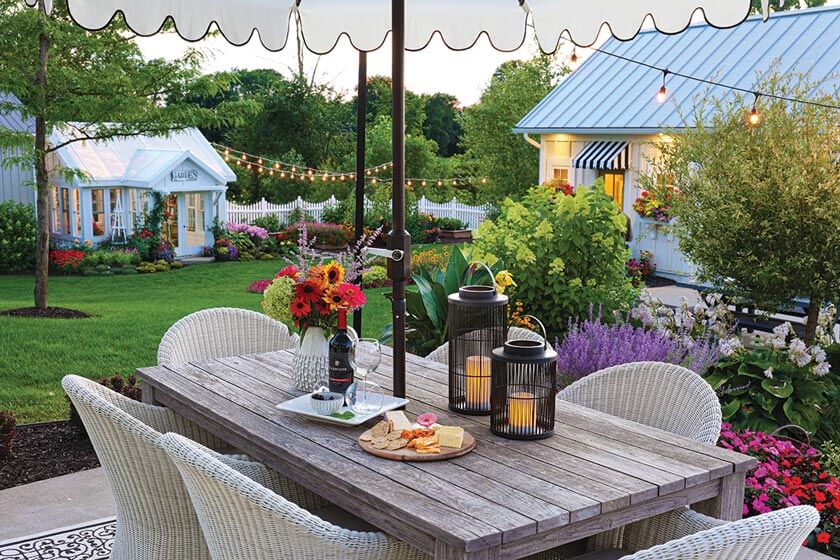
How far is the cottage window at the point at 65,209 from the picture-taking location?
1742cm

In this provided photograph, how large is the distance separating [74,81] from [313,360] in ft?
26.4

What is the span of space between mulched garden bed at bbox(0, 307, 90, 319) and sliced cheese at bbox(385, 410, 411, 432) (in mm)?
9031

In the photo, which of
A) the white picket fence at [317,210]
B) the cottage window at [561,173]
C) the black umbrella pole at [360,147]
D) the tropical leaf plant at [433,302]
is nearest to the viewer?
the black umbrella pole at [360,147]

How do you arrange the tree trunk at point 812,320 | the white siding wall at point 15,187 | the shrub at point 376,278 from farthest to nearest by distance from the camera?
the white siding wall at point 15,187
the shrub at point 376,278
the tree trunk at point 812,320

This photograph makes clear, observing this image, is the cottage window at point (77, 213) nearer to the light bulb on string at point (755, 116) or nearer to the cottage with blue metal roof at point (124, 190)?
the cottage with blue metal roof at point (124, 190)

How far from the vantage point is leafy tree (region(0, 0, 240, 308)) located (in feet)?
33.9

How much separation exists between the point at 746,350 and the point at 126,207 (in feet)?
45.6

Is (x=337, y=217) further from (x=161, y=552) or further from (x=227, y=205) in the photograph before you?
(x=161, y=552)

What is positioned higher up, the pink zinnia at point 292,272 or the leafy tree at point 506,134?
the leafy tree at point 506,134

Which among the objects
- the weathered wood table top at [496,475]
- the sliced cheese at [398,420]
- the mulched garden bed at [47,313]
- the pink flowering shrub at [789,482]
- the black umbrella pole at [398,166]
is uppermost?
the black umbrella pole at [398,166]

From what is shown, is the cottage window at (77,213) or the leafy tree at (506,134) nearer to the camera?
the cottage window at (77,213)

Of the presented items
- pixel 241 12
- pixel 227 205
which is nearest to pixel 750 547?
pixel 241 12

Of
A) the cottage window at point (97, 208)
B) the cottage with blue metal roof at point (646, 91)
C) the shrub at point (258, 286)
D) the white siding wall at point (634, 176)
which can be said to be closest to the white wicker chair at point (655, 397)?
the cottage with blue metal roof at point (646, 91)

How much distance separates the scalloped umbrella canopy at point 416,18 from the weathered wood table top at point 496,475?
4.82 ft
